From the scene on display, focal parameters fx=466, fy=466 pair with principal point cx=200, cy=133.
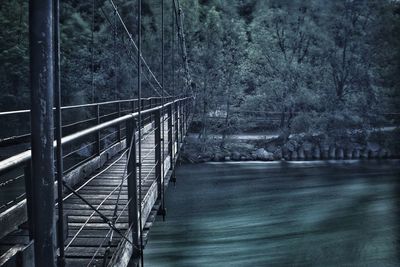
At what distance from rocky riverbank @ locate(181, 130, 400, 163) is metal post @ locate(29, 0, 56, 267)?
17.1m

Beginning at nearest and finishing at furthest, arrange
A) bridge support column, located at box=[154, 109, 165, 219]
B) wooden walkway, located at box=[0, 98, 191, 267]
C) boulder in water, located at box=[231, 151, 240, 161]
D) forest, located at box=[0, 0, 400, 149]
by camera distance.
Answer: wooden walkway, located at box=[0, 98, 191, 267] → bridge support column, located at box=[154, 109, 165, 219] → boulder in water, located at box=[231, 151, 240, 161] → forest, located at box=[0, 0, 400, 149]

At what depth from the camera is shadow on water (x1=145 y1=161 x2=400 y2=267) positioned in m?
8.03

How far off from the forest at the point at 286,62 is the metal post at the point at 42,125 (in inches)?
716

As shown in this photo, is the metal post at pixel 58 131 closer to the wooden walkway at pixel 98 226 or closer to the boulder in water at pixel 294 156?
the wooden walkway at pixel 98 226

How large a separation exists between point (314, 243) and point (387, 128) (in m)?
14.5

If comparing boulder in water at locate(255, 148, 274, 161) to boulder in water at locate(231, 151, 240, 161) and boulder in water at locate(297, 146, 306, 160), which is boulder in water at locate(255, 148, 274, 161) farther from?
boulder in water at locate(297, 146, 306, 160)

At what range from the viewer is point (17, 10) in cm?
1880

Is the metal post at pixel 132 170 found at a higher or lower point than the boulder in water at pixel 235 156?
higher

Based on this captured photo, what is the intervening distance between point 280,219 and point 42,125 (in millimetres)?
10004

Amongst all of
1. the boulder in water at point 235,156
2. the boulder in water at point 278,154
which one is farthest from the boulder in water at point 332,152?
the boulder in water at point 235,156

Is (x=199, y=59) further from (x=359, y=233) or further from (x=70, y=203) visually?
(x=70, y=203)

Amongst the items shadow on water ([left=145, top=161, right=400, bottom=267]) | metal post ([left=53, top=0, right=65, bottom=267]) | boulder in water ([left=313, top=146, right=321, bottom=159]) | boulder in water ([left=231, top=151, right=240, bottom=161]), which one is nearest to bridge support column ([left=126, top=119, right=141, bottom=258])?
metal post ([left=53, top=0, right=65, bottom=267])

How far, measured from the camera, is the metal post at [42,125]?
2.77 feet

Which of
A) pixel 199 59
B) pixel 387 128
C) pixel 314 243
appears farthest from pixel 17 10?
pixel 387 128
